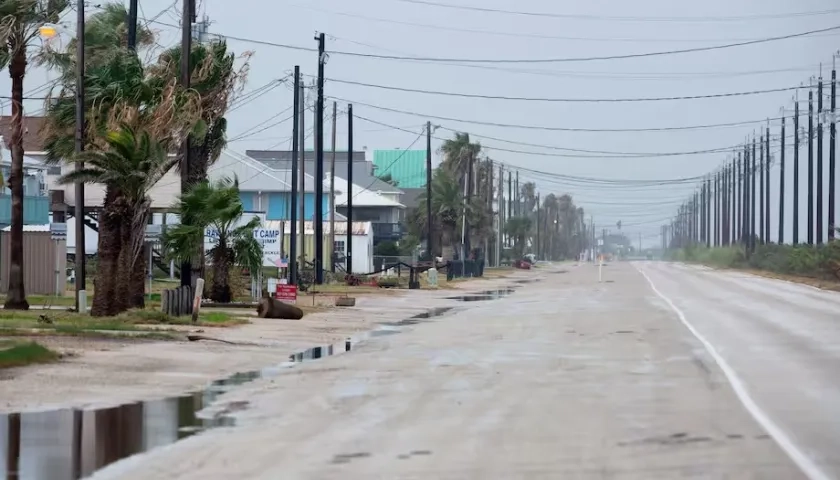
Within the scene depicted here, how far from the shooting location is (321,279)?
194ft

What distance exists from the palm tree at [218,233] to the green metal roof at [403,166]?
112228 millimetres

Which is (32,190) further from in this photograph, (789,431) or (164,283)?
(789,431)

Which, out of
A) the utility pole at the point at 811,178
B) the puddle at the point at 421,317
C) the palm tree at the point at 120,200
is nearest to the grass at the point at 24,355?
the palm tree at the point at 120,200

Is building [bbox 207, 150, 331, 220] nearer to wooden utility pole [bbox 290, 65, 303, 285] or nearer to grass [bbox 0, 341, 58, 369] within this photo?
wooden utility pole [bbox 290, 65, 303, 285]

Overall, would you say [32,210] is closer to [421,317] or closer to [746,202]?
[421,317]

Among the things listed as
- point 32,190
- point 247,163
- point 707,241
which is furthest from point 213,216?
point 707,241

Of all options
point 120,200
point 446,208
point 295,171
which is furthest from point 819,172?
point 120,200

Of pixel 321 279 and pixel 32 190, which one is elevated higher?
pixel 32 190

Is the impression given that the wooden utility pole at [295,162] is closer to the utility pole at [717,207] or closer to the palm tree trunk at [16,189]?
the palm tree trunk at [16,189]

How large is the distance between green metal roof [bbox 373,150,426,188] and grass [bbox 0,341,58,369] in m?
131

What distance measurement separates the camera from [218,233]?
3953 cm

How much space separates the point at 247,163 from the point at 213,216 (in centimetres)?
5850

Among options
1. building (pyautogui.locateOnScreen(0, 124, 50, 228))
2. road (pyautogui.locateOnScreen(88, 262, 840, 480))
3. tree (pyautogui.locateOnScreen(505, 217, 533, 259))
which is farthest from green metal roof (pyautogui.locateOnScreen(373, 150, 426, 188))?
road (pyautogui.locateOnScreen(88, 262, 840, 480))

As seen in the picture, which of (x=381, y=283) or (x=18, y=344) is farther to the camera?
(x=381, y=283)
